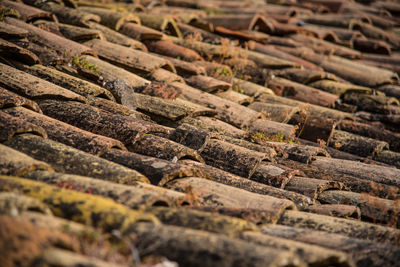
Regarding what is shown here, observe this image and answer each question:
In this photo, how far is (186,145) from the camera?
3.44 metres

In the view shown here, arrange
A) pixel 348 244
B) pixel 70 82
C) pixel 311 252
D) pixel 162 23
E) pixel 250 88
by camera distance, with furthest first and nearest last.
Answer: pixel 162 23, pixel 250 88, pixel 70 82, pixel 348 244, pixel 311 252

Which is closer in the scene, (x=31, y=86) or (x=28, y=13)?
(x=31, y=86)

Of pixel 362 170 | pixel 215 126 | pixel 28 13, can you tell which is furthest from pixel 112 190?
pixel 28 13

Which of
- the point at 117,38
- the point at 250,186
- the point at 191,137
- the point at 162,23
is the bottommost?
the point at 250,186

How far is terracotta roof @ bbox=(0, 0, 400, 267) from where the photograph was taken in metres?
1.76

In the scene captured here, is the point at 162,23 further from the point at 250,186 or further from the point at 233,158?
the point at 250,186

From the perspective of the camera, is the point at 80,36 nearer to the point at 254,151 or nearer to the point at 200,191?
the point at 254,151

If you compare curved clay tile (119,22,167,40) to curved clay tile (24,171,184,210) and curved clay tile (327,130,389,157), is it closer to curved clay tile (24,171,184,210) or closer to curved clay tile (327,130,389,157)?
curved clay tile (327,130,389,157)

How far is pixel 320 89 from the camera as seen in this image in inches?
233

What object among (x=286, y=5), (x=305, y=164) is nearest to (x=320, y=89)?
(x=305, y=164)

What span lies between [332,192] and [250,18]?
4.87m

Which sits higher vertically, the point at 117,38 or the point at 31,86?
the point at 117,38

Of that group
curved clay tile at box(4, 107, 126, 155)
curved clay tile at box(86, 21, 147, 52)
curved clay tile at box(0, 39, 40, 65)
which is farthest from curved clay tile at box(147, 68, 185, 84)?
curved clay tile at box(4, 107, 126, 155)

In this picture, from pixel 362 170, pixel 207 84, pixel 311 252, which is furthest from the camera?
pixel 207 84
